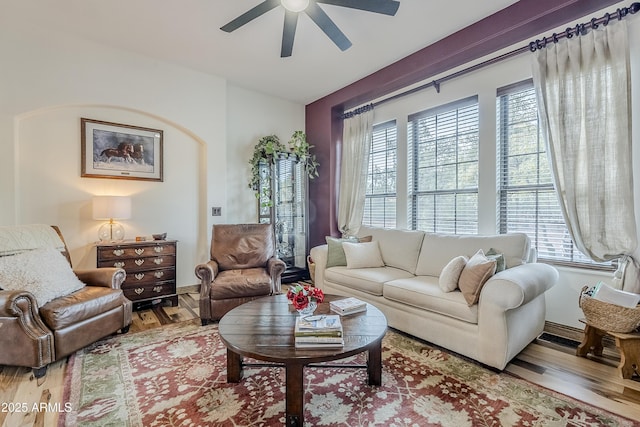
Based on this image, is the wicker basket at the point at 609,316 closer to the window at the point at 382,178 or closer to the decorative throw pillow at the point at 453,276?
the decorative throw pillow at the point at 453,276

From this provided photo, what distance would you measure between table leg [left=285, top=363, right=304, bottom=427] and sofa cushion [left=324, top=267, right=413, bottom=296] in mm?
1522

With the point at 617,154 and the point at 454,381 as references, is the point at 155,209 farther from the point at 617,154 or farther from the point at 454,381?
the point at 617,154

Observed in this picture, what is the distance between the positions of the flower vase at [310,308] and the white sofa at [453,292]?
890mm

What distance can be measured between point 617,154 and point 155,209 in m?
4.65

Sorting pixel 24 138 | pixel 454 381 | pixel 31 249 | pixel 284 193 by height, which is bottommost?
pixel 454 381

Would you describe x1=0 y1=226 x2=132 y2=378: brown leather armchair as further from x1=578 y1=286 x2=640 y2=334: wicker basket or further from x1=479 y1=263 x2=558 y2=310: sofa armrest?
x1=578 y1=286 x2=640 y2=334: wicker basket

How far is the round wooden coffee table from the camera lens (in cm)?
153

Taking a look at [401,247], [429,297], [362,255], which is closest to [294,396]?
[429,297]

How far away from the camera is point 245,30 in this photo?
9.95 feet

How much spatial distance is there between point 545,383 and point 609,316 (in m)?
0.66

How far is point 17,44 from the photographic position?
2.96m

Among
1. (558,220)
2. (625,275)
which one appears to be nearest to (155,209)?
(558,220)

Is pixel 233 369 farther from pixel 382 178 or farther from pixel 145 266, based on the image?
pixel 382 178

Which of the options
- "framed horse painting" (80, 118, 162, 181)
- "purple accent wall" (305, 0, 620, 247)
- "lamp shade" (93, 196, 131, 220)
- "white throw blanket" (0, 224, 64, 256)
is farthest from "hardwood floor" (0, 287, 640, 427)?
"purple accent wall" (305, 0, 620, 247)
